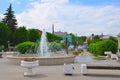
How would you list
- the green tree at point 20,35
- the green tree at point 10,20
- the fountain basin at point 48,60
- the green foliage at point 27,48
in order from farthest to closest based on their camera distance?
the green tree at point 10,20
the green tree at point 20,35
the green foliage at point 27,48
the fountain basin at point 48,60

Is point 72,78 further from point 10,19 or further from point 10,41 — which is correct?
point 10,19

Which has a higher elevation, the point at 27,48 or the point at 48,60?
the point at 27,48

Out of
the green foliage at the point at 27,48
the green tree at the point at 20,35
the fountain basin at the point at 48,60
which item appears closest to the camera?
the fountain basin at the point at 48,60

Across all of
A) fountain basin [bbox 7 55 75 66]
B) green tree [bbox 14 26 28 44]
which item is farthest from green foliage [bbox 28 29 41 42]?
fountain basin [bbox 7 55 75 66]

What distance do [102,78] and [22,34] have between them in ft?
219

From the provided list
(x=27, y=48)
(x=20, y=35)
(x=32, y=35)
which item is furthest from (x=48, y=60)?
(x=32, y=35)

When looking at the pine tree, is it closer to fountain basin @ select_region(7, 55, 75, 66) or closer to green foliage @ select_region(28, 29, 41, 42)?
green foliage @ select_region(28, 29, 41, 42)

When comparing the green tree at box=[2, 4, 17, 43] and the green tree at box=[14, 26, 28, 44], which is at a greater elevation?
the green tree at box=[2, 4, 17, 43]

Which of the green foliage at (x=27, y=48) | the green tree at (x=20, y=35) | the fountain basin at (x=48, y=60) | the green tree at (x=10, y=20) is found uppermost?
the green tree at (x=10, y=20)

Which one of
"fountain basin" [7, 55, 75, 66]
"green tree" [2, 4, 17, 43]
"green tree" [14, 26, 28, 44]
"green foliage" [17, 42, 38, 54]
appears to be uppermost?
"green tree" [2, 4, 17, 43]

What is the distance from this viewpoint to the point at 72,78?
44.2 ft

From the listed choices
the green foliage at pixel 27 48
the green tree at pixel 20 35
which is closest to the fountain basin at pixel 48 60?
the green foliage at pixel 27 48

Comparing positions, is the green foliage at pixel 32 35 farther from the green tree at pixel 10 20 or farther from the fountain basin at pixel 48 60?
the fountain basin at pixel 48 60

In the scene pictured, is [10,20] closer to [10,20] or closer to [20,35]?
[10,20]
